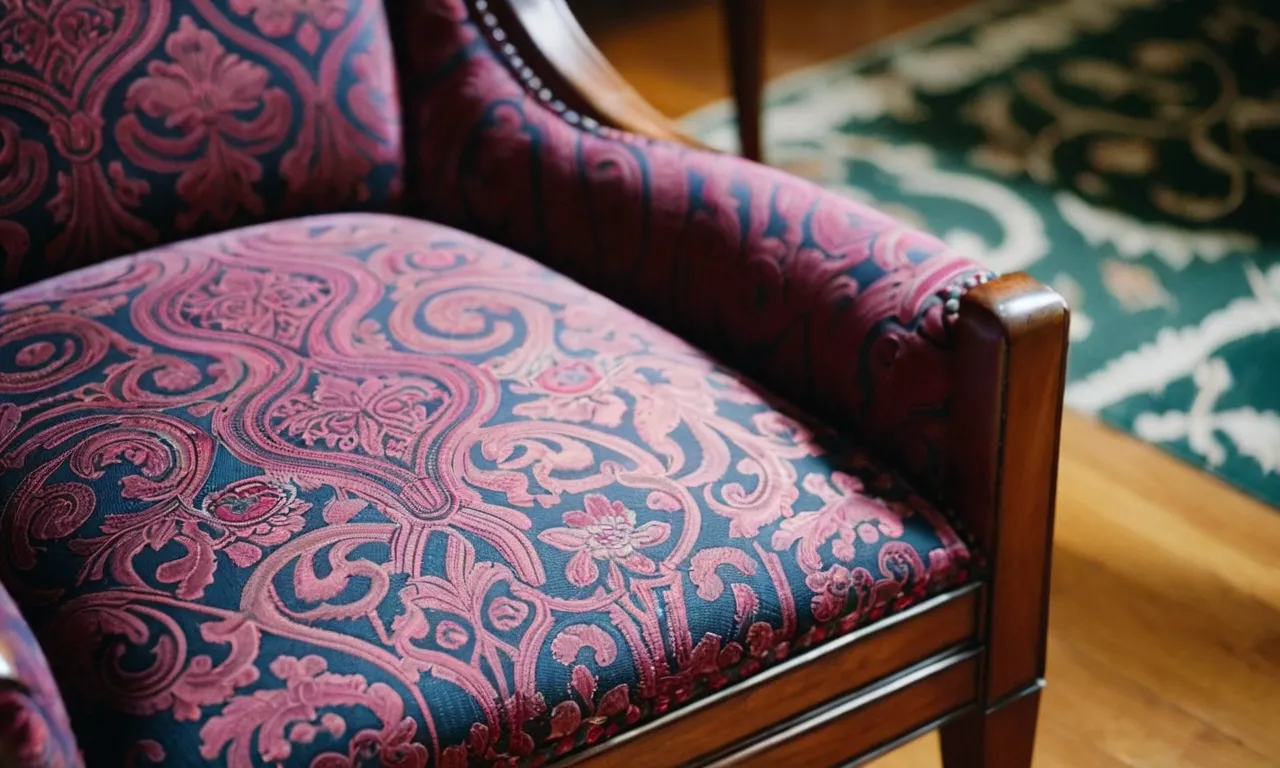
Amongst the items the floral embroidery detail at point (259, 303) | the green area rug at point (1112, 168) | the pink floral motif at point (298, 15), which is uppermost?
the pink floral motif at point (298, 15)

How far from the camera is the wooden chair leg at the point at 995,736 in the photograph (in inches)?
31.4

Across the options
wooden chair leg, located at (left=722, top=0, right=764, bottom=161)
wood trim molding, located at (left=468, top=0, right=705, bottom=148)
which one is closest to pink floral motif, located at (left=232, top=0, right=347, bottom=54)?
wood trim molding, located at (left=468, top=0, right=705, bottom=148)

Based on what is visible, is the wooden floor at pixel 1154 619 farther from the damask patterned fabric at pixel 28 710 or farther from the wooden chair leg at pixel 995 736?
the damask patterned fabric at pixel 28 710

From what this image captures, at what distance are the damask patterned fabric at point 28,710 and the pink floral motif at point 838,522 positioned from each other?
354mm

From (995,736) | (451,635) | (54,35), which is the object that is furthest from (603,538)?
(54,35)

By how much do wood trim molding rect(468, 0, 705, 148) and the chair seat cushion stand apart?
143 mm

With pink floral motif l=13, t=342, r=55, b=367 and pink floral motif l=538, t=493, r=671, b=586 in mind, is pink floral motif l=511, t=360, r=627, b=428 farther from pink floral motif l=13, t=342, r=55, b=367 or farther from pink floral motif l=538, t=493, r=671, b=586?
pink floral motif l=13, t=342, r=55, b=367

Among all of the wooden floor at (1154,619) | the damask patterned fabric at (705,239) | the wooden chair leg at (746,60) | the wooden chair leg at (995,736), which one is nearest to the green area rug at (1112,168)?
the wooden floor at (1154,619)

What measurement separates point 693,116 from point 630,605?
5.00 feet

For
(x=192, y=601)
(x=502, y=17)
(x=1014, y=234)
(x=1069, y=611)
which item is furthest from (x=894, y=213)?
(x=192, y=601)

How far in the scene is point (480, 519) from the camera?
0.68 meters

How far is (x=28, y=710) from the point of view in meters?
0.50

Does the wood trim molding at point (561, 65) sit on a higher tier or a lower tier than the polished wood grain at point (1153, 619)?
higher

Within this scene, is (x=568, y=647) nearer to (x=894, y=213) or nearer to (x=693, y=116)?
(x=894, y=213)
